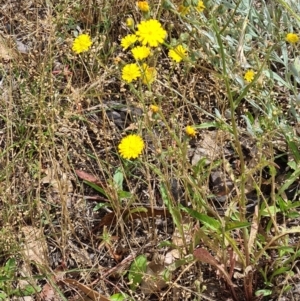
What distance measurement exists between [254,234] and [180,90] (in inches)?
26.3

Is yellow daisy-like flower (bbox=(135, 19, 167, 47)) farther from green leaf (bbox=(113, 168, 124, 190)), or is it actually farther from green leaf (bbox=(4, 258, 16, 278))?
green leaf (bbox=(4, 258, 16, 278))

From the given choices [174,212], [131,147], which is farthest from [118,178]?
[174,212]

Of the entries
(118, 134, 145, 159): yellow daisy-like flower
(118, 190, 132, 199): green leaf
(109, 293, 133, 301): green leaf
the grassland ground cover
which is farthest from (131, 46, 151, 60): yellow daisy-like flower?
(109, 293, 133, 301): green leaf

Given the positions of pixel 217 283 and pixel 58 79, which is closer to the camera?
pixel 217 283

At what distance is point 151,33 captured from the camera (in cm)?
159

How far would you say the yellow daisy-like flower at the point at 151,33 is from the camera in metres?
1.57

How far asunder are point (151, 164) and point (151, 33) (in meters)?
0.37

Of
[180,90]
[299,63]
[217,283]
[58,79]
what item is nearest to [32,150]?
[58,79]

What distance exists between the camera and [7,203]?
6.14 feet

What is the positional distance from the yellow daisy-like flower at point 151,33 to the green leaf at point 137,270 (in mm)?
633

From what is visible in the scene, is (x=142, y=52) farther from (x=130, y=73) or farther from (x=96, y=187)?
(x=96, y=187)

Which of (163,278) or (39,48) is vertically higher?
(39,48)

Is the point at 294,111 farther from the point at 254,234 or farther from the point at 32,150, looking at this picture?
the point at 32,150

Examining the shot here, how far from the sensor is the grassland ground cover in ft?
5.38
